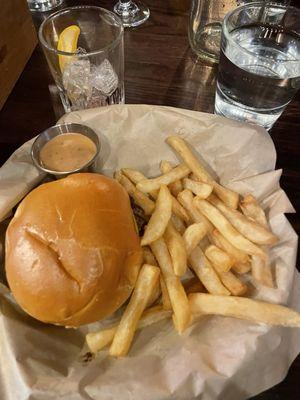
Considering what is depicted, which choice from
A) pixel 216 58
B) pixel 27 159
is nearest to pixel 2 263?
pixel 27 159

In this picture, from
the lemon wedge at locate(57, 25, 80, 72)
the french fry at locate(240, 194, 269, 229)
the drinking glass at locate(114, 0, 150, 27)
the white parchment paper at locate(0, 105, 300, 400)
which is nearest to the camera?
the white parchment paper at locate(0, 105, 300, 400)

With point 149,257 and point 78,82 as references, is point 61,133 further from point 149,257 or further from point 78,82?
point 149,257

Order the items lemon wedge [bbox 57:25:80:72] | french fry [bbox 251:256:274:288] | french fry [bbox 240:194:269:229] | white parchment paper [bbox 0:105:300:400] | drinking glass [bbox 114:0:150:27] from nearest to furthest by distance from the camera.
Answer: white parchment paper [bbox 0:105:300:400]
french fry [bbox 251:256:274:288]
french fry [bbox 240:194:269:229]
lemon wedge [bbox 57:25:80:72]
drinking glass [bbox 114:0:150:27]

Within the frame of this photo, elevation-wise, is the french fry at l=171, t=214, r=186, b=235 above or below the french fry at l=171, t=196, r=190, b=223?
below

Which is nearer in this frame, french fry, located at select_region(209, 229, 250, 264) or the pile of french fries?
the pile of french fries

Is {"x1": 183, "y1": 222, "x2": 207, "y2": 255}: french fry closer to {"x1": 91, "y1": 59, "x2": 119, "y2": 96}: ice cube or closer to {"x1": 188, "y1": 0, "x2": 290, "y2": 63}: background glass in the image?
{"x1": 91, "y1": 59, "x2": 119, "y2": 96}: ice cube

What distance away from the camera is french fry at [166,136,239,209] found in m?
1.15

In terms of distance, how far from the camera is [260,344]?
916 mm

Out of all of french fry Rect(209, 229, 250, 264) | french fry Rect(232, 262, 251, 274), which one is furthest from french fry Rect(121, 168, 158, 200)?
french fry Rect(232, 262, 251, 274)

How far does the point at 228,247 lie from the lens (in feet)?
3.49

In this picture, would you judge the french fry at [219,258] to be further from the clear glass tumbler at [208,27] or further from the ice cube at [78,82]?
the clear glass tumbler at [208,27]

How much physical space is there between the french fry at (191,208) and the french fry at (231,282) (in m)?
0.14

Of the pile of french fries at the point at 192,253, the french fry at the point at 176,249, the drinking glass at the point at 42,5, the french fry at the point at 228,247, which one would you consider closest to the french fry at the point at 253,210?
the pile of french fries at the point at 192,253

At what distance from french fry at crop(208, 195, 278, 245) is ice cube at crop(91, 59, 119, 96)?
2.17 feet
